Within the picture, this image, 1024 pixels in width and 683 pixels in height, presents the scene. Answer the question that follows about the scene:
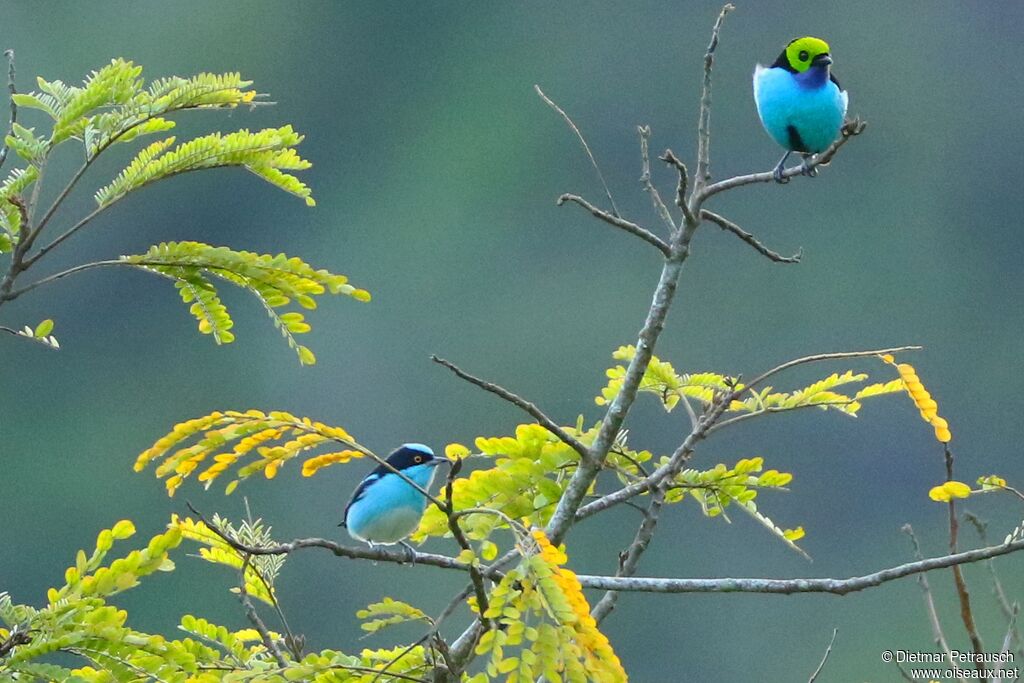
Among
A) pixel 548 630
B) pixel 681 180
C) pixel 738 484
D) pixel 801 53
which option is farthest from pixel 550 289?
pixel 548 630

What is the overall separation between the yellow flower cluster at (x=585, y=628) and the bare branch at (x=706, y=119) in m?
1.18

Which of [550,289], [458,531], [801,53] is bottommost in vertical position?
[458,531]

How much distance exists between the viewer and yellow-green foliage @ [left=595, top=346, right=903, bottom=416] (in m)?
4.75

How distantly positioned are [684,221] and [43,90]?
1.67 meters

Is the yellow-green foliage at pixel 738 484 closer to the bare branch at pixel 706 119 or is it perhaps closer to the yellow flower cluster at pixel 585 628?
the bare branch at pixel 706 119

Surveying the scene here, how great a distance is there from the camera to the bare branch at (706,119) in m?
4.31

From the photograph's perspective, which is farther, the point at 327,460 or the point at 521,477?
the point at 521,477

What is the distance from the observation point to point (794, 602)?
125 feet

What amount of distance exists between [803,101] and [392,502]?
207 cm

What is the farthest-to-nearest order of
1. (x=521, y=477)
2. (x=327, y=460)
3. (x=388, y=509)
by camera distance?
(x=388, y=509) → (x=521, y=477) → (x=327, y=460)

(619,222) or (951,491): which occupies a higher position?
(619,222)

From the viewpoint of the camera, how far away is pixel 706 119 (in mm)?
4379

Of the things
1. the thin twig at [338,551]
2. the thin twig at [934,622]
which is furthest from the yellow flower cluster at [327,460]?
the thin twig at [934,622]

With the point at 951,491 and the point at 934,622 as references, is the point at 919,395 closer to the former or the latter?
the point at 951,491
